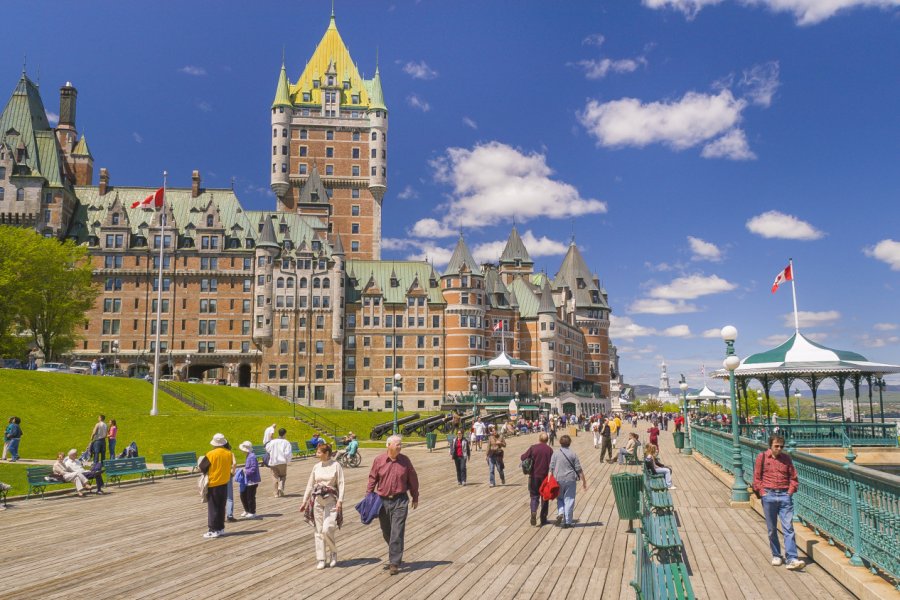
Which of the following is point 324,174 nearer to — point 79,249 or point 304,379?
point 304,379

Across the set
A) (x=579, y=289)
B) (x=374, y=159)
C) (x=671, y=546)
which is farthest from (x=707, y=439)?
(x=579, y=289)

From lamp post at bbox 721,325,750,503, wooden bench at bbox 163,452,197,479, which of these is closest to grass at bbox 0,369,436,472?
wooden bench at bbox 163,452,197,479

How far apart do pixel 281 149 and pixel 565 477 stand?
9150cm

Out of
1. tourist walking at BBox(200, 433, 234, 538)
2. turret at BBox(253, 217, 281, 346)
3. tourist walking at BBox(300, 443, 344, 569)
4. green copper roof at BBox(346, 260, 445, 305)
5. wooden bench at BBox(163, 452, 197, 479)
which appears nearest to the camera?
tourist walking at BBox(300, 443, 344, 569)

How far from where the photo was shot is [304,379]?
83.4 metres

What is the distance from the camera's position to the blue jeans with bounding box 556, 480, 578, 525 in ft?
47.2

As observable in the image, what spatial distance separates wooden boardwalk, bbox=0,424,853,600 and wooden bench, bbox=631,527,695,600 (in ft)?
14.5

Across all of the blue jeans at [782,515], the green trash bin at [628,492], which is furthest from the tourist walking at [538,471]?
the blue jeans at [782,515]

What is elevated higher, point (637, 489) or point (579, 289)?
point (579, 289)

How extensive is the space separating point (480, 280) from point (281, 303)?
2586 cm

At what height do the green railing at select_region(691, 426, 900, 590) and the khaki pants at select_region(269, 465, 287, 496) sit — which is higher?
the green railing at select_region(691, 426, 900, 590)

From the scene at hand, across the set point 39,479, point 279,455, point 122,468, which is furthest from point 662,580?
point 122,468

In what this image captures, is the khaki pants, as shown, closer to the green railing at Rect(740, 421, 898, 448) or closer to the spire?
the green railing at Rect(740, 421, 898, 448)

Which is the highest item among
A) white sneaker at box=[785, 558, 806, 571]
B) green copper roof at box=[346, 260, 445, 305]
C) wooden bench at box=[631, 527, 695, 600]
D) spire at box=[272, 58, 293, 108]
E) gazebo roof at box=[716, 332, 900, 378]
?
spire at box=[272, 58, 293, 108]
